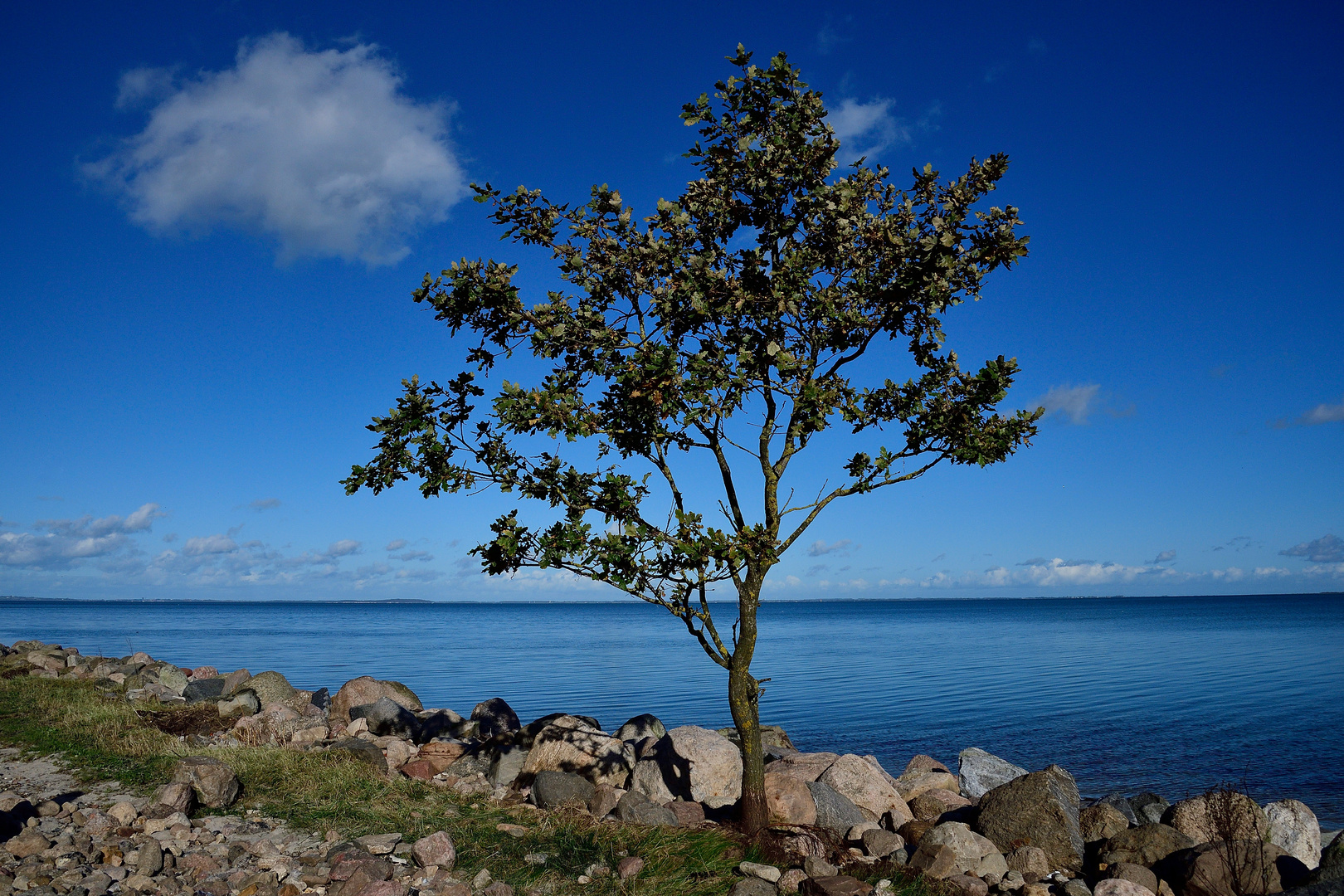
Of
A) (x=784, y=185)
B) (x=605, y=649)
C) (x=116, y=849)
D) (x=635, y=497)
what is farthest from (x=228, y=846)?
(x=605, y=649)

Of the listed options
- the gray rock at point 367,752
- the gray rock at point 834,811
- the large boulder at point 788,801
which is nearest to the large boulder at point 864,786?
the gray rock at point 834,811

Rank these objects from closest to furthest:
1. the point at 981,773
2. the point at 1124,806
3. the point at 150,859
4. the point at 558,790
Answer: the point at 150,859, the point at 558,790, the point at 1124,806, the point at 981,773

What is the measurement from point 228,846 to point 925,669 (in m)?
41.9

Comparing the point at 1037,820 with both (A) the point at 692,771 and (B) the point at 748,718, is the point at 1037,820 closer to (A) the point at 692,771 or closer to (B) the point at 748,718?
(B) the point at 748,718

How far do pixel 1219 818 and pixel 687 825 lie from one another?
708cm

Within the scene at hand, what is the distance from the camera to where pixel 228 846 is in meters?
9.31

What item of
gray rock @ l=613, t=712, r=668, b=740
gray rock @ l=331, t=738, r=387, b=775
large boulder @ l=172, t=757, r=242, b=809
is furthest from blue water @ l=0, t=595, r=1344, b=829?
large boulder @ l=172, t=757, r=242, b=809

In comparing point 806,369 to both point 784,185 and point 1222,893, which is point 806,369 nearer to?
point 784,185

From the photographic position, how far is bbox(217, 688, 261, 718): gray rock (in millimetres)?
19031

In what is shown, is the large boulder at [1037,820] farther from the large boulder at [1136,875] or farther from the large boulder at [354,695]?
the large boulder at [354,695]

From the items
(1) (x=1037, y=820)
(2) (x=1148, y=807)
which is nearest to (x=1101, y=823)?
(1) (x=1037, y=820)

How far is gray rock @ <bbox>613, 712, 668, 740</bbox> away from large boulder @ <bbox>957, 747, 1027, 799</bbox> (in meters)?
5.86

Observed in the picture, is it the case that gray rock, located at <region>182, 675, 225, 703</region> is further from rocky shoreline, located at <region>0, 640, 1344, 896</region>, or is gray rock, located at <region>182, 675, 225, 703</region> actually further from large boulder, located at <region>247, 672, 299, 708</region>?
rocky shoreline, located at <region>0, 640, 1344, 896</region>

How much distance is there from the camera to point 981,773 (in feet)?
52.6
